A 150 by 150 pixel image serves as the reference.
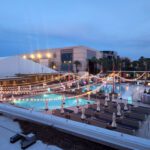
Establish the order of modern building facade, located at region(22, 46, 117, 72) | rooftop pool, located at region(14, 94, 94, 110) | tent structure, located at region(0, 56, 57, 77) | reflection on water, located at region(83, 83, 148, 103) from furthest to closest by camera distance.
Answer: modern building facade, located at region(22, 46, 117, 72) → tent structure, located at region(0, 56, 57, 77) → reflection on water, located at region(83, 83, 148, 103) → rooftop pool, located at region(14, 94, 94, 110)

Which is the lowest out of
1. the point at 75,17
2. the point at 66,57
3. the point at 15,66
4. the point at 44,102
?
the point at 44,102

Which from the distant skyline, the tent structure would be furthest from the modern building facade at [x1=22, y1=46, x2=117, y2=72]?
the tent structure

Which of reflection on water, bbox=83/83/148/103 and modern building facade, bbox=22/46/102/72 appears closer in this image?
reflection on water, bbox=83/83/148/103

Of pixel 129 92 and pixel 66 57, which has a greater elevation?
pixel 66 57

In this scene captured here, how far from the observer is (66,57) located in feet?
134

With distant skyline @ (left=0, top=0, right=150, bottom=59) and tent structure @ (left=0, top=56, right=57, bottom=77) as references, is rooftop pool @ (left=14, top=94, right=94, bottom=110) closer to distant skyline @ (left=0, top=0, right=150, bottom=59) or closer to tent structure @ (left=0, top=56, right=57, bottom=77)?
tent structure @ (left=0, top=56, right=57, bottom=77)

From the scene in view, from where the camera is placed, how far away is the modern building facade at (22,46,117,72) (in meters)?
38.2

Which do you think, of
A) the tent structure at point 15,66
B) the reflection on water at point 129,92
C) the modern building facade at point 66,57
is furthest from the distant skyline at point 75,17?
the reflection on water at point 129,92

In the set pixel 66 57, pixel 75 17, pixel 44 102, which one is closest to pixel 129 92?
pixel 44 102

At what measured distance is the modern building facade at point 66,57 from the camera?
3825 centimetres

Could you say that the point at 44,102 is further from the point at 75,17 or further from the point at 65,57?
the point at 65,57

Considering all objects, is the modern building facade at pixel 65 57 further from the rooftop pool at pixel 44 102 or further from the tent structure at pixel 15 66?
the rooftop pool at pixel 44 102

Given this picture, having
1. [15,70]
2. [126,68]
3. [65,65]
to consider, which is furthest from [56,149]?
[65,65]

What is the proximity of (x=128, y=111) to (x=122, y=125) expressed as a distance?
2170mm
